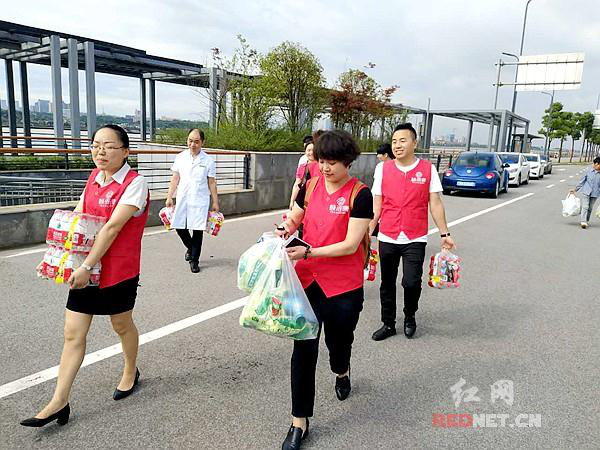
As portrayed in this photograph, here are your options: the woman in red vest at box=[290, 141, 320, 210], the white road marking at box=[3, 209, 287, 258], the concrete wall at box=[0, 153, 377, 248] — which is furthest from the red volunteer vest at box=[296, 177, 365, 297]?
the concrete wall at box=[0, 153, 377, 248]

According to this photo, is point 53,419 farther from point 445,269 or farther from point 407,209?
point 445,269

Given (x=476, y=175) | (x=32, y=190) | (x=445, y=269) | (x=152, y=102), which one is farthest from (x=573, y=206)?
(x=152, y=102)

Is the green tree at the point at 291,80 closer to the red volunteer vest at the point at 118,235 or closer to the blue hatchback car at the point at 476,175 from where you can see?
the blue hatchback car at the point at 476,175

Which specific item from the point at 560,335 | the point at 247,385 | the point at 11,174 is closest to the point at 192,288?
the point at 247,385

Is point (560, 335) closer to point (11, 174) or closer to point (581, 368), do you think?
point (581, 368)

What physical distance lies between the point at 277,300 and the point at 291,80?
1338 centimetres

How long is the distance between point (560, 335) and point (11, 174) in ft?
51.1

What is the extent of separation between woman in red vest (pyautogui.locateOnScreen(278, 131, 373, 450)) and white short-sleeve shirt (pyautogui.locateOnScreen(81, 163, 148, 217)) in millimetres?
838

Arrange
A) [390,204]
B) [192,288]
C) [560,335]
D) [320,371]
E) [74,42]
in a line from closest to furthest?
[320,371], [390,204], [560,335], [192,288], [74,42]

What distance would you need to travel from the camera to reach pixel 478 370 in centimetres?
362

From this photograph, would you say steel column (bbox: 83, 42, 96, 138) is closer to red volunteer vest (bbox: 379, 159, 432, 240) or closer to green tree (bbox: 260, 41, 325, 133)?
green tree (bbox: 260, 41, 325, 133)

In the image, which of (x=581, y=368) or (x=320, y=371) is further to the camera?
(x=581, y=368)

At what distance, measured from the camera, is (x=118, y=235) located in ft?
8.80

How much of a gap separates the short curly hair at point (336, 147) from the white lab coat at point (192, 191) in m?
3.66
